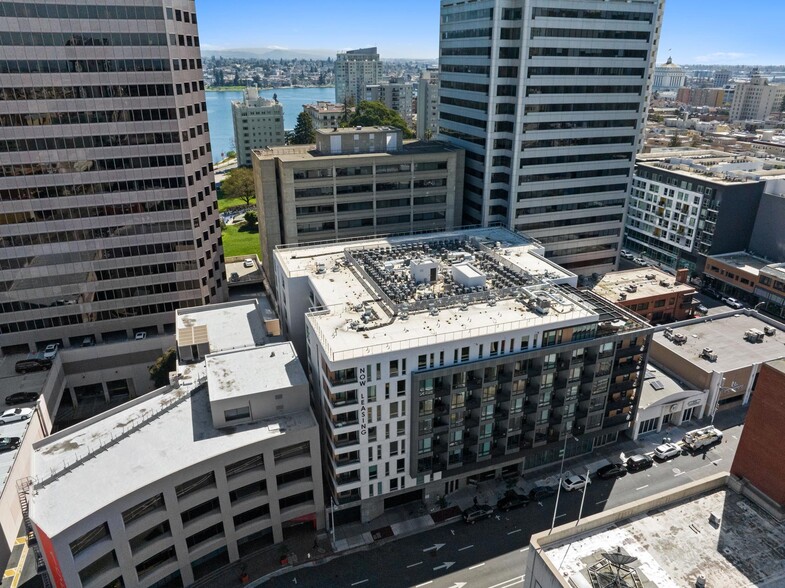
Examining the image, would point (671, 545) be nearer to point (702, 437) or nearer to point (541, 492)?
point (541, 492)

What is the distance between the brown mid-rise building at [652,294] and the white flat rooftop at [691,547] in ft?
174

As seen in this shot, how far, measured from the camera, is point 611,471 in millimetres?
65438

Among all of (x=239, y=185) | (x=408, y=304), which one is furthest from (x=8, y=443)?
(x=239, y=185)

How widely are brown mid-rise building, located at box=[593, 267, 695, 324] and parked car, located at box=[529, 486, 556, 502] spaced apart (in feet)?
133

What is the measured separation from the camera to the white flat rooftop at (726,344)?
77.8 m

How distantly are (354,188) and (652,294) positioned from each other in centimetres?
5494

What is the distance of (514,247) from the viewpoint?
3233 inches

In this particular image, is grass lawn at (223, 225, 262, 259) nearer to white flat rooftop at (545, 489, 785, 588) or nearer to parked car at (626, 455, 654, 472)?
parked car at (626, 455, 654, 472)

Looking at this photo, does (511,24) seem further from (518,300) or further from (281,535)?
(281,535)

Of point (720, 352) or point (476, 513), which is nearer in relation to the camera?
point (476, 513)

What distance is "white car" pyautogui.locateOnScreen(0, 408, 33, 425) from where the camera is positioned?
66.2 metres

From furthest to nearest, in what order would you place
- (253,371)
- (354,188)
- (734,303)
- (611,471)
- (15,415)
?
1. (734,303)
2. (354,188)
3. (15,415)
4. (611,471)
5. (253,371)

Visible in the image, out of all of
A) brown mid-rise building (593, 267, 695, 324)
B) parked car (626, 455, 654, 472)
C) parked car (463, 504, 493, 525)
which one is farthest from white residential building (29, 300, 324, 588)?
brown mid-rise building (593, 267, 695, 324)

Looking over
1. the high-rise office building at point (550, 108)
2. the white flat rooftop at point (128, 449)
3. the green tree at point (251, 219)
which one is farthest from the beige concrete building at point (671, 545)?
the green tree at point (251, 219)
